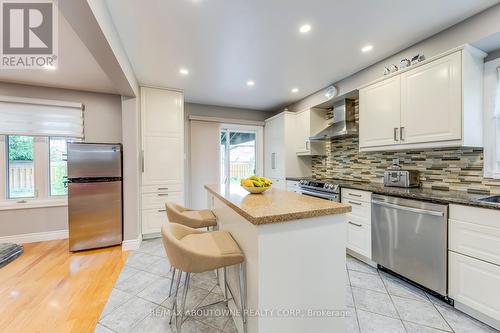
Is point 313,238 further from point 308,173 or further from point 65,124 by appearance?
point 65,124

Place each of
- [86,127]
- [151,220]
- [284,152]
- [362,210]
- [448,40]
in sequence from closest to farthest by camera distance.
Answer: [448,40] → [362,210] → [151,220] → [86,127] → [284,152]

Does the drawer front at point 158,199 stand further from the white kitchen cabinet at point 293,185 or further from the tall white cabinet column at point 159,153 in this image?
the white kitchen cabinet at point 293,185

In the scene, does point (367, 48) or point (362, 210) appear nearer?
point (367, 48)

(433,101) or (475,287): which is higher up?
(433,101)

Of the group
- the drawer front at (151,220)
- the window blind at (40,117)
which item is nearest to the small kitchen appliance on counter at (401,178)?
the drawer front at (151,220)

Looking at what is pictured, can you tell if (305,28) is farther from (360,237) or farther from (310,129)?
(360,237)

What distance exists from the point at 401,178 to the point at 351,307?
1505 millimetres

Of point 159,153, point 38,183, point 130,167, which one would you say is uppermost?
point 159,153

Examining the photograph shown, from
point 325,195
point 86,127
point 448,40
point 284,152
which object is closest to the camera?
point 448,40

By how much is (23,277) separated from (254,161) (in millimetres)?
3995

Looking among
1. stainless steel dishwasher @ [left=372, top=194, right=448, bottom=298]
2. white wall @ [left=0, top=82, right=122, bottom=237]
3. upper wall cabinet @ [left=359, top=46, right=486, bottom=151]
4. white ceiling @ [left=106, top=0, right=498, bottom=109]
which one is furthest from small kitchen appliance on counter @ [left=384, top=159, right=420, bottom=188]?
white wall @ [left=0, top=82, right=122, bottom=237]

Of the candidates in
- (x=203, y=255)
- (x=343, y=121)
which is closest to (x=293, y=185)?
(x=343, y=121)

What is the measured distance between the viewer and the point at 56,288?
2041 mm

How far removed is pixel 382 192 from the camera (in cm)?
217
